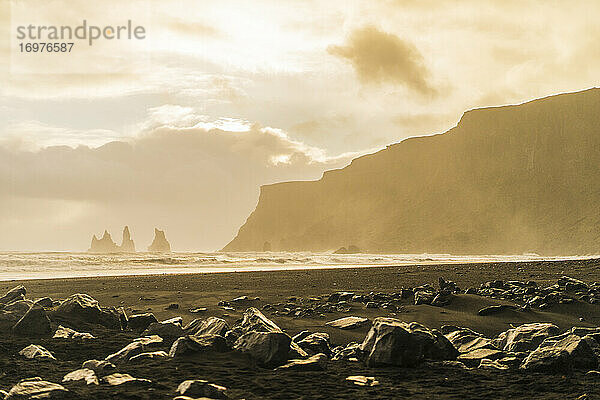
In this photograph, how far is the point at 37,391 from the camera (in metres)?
5.54

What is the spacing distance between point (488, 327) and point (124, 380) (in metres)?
7.27

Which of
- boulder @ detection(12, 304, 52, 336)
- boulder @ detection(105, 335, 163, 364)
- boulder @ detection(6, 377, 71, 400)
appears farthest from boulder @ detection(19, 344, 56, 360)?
boulder @ detection(6, 377, 71, 400)

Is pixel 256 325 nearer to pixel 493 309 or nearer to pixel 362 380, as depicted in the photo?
pixel 362 380

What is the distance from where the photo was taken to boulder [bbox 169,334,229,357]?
7730mm

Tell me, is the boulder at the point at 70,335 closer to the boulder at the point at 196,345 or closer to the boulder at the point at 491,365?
the boulder at the point at 196,345

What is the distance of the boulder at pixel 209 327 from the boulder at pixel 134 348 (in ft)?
2.12

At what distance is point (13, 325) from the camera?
388 inches

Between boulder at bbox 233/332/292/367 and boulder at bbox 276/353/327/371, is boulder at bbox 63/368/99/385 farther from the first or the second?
boulder at bbox 276/353/327/371

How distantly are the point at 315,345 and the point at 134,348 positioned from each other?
9.12ft

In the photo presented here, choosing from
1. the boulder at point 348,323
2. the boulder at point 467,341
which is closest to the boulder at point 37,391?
the boulder at point 348,323

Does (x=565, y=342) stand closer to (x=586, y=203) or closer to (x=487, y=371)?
(x=487, y=371)

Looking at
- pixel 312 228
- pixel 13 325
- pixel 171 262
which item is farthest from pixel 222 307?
pixel 312 228

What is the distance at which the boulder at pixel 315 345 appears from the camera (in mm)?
8086

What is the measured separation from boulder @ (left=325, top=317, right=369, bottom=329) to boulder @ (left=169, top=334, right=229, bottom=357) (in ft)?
9.41
